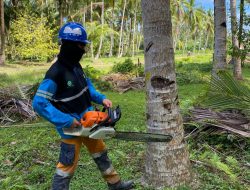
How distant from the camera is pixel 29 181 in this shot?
4738mm

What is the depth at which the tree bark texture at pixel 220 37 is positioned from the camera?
8617mm

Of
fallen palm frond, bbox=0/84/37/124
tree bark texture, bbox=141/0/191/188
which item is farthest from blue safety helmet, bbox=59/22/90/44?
fallen palm frond, bbox=0/84/37/124

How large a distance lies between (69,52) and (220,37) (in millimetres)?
5958

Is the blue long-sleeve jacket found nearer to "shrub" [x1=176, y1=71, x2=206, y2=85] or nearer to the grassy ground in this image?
the grassy ground

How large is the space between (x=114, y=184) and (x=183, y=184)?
75cm

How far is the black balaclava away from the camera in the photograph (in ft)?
11.9

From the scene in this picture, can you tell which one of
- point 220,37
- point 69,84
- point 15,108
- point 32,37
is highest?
point 32,37

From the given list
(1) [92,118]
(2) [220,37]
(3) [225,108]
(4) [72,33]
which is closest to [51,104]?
→ (1) [92,118]

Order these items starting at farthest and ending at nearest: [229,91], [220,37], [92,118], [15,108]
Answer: [220,37], [15,108], [229,91], [92,118]

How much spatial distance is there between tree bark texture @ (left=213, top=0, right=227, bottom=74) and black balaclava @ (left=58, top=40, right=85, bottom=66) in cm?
545

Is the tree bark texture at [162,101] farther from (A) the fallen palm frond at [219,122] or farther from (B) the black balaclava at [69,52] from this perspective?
(A) the fallen palm frond at [219,122]

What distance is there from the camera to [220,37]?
8.83 metres

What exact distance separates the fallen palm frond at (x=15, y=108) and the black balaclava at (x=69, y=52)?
4.77m

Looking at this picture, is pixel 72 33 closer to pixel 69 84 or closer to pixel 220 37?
pixel 69 84
